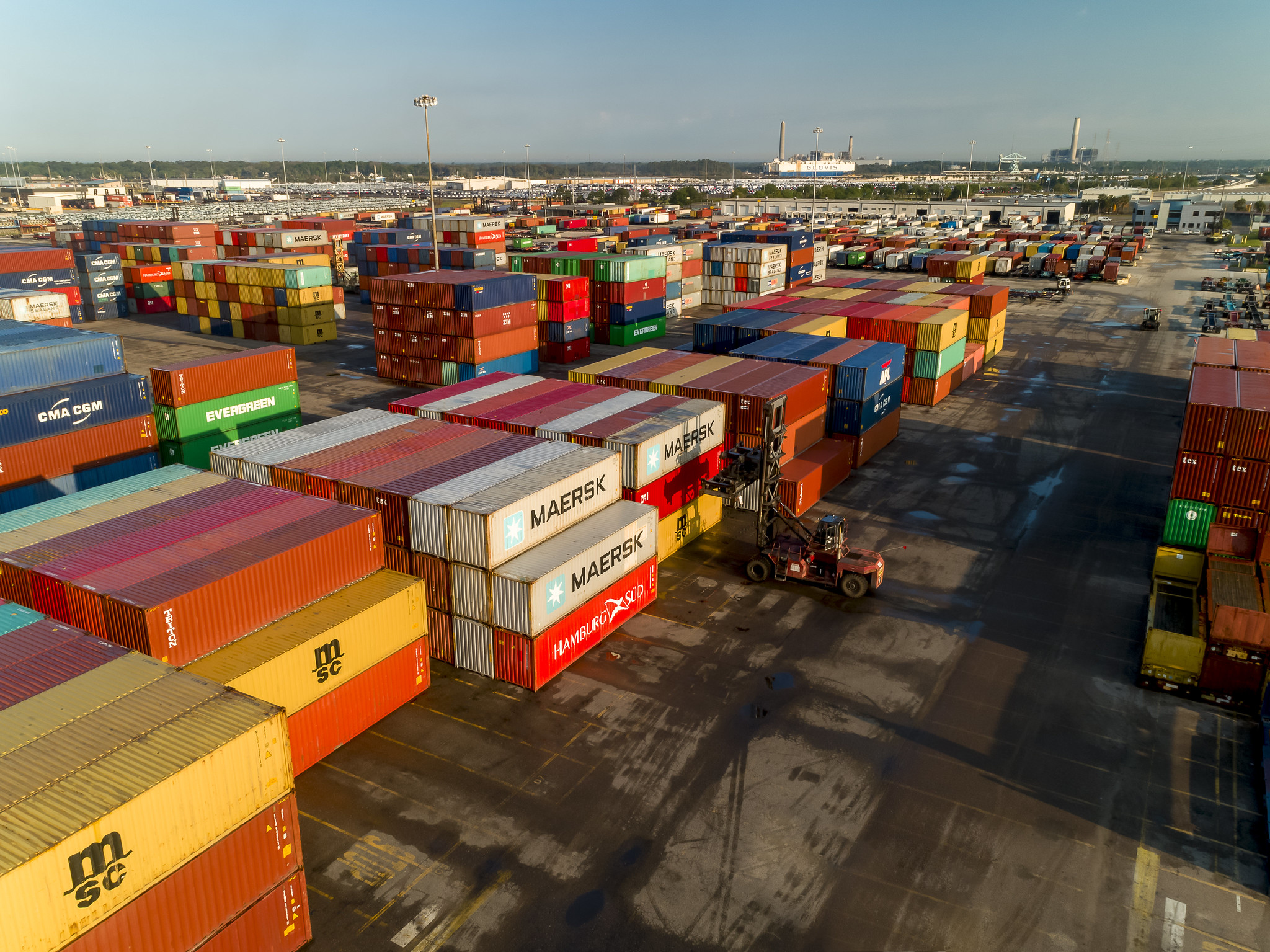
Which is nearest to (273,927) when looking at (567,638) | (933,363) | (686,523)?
(567,638)

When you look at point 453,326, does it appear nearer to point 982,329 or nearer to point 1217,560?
point 982,329

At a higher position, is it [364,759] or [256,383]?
[256,383]

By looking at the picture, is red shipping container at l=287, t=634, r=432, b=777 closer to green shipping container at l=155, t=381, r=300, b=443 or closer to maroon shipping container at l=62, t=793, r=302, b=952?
maroon shipping container at l=62, t=793, r=302, b=952

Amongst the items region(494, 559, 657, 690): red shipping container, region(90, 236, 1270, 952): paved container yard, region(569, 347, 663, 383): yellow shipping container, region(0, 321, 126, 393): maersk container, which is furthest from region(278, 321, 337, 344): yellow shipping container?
region(494, 559, 657, 690): red shipping container

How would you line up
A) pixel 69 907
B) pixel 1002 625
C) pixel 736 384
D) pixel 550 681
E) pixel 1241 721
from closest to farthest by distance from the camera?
pixel 69 907 < pixel 1241 721 < pixel 550 681 < pixel 1002 625 < pixel 736 384

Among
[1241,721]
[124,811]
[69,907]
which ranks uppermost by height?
[124,811]

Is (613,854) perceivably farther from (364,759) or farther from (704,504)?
(704,504)

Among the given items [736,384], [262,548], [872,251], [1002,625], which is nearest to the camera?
[262,548]

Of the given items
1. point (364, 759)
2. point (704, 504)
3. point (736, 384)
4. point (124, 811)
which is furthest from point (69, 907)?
point (736, 384)

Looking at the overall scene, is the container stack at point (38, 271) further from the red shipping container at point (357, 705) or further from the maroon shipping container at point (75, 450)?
the red shipping container at point (357, 705)
